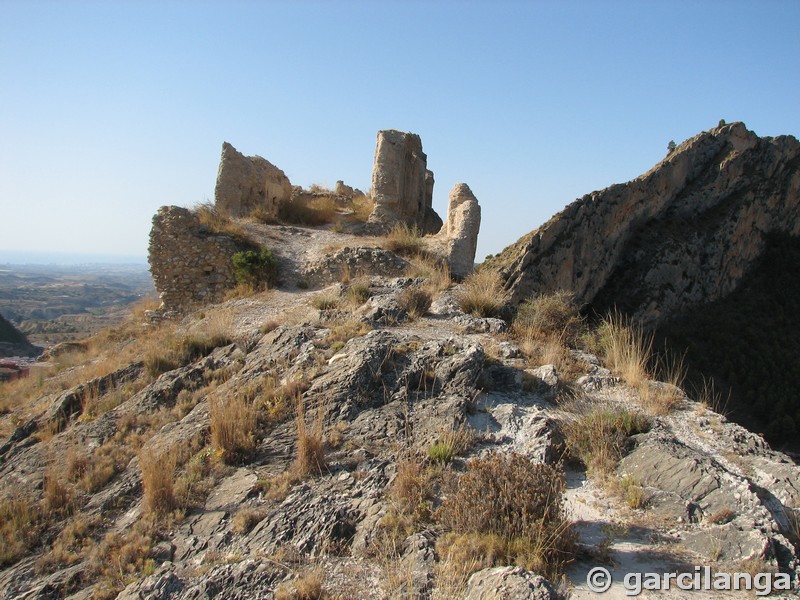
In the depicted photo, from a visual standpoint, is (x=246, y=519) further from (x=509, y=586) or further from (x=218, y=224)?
(x=218, y=224)

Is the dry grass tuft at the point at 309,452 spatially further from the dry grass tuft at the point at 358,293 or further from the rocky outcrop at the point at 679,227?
the rocky outcrop at the point at 679,227

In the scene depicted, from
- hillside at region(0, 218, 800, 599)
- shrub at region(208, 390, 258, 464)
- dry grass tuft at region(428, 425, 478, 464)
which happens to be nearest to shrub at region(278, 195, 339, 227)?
hillside at region(0, 218, 800, 599)

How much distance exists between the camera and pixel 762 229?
34250 millimetres

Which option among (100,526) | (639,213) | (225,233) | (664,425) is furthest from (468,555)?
(639,213)

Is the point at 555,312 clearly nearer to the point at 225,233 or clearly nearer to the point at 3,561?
the point at 3,561

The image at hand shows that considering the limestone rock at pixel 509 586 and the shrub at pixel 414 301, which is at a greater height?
the shrub at pixel 414 301

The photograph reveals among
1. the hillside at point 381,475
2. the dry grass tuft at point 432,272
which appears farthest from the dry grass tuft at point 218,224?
the hillside at point 381,475

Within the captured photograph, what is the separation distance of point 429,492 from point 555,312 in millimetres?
4410

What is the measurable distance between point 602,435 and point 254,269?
8.72 meters

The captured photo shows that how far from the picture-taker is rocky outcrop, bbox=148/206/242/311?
12.0m

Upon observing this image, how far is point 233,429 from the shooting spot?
5035mm

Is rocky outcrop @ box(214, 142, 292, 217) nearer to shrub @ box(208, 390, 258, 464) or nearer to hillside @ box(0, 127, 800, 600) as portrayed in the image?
hillside @ box(0, 127, 800, 600)

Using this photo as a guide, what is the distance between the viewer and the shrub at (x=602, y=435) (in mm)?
4348

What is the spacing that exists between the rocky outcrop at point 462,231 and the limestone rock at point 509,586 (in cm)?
934
